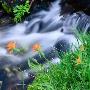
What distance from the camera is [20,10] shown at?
6.58m

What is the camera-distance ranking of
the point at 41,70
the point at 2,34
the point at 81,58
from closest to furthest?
the point at 81,58 → the point at 41,70 → the point at 2,34

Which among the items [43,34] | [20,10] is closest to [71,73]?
[43,34]

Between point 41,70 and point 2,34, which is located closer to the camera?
point 41,70

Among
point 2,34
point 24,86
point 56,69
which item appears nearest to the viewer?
point 56,69

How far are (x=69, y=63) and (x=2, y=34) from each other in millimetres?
2991

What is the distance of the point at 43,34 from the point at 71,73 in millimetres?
2670

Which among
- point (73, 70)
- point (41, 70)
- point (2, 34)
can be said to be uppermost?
point (73, 70)

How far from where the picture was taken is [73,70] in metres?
3.78

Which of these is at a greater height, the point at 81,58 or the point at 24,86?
the point at 81,58

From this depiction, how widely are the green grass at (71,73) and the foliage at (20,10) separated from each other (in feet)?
8.75

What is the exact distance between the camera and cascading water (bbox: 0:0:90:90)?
5699 mm

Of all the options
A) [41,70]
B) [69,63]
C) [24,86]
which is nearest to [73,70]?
[69,63]

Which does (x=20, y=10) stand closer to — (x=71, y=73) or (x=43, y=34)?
(x=43, y=34)

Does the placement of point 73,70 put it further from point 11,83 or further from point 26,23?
point 26,23
